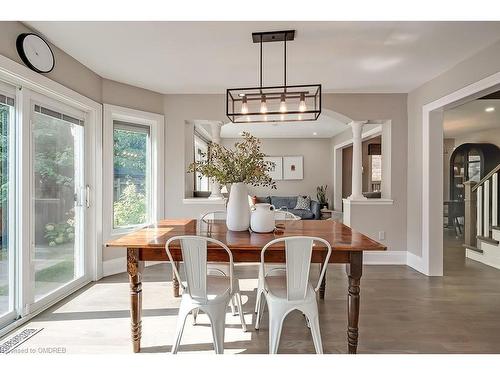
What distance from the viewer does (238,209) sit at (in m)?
2.54

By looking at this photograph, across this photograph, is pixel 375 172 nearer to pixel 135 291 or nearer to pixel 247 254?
pixel 247 254

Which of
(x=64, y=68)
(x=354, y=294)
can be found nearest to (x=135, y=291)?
(x=354, y=294)

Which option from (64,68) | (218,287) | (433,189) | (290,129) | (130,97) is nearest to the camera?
(218,287)

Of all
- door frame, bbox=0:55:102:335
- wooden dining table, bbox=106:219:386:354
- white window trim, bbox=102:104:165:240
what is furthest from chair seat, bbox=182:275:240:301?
white window trim, bbox=102:104:165:240

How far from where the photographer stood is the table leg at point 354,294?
2.06 m

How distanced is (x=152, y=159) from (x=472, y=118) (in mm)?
5952

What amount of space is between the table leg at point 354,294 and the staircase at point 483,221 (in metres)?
3.53

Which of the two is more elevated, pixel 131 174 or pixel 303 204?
pixel 131 174

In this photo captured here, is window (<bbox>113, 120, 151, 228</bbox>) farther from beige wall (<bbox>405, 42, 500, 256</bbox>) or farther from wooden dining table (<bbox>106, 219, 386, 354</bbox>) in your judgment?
beige wall (<bbox>405, 42, 500, 256</bbox>)

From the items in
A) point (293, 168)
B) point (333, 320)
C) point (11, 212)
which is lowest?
point (333, 320)

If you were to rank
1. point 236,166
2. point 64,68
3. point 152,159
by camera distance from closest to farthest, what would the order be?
point 236,166 < point 64,68 < point 152,159

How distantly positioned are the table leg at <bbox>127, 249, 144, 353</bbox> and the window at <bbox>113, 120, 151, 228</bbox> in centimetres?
213
